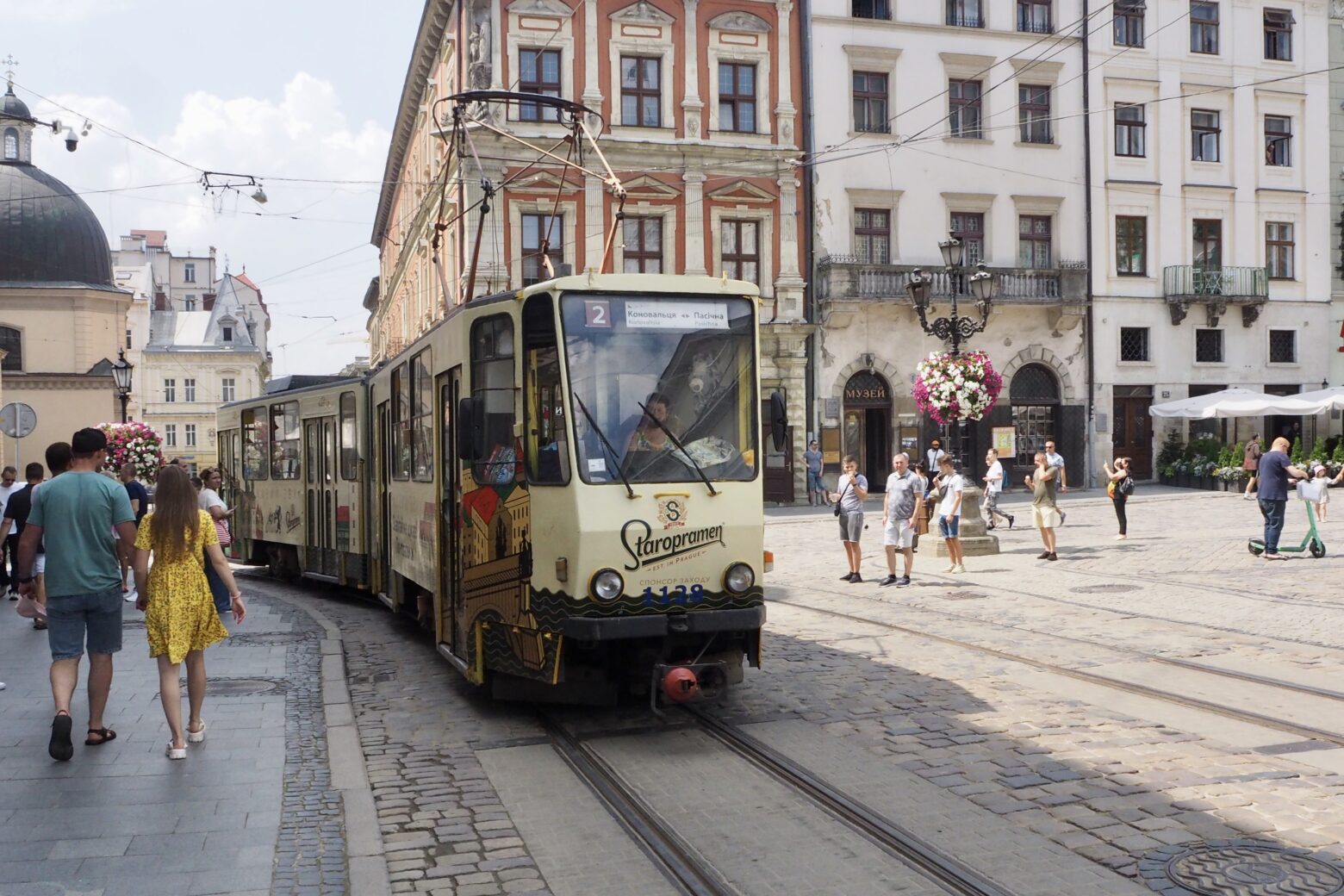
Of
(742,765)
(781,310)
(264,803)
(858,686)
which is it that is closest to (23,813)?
(264,803)

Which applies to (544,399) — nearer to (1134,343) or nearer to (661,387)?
(661,387)

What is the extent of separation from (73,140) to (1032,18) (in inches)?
1081

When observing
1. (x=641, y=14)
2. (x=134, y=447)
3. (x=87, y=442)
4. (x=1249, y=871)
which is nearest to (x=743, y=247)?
(x=641, y=14)

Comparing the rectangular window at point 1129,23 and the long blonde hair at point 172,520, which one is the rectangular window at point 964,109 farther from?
the long blonde hair at point 172,520

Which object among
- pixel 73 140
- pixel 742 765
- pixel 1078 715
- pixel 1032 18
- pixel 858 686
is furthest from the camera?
pixel 1032 18

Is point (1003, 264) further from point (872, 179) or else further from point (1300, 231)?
point (1300, 231)

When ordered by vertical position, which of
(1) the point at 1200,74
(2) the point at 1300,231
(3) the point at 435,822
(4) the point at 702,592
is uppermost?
(1) the point at 1200,74

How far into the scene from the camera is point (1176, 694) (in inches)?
367

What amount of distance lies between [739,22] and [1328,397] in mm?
18976

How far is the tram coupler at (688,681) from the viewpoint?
8.10m

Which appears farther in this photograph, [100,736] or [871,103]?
[871,103]

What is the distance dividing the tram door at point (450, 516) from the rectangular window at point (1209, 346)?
3425 centimetres

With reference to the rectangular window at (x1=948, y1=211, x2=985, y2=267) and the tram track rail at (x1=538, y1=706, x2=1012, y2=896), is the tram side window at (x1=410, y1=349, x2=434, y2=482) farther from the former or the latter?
the rectangular window at (x1=948, y1=211, x2=985, y2=267)

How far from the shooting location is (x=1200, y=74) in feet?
128
